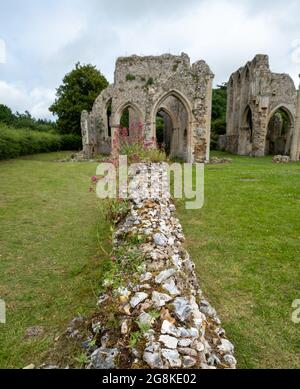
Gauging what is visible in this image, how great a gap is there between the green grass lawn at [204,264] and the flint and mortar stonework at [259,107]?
13766 millimetres

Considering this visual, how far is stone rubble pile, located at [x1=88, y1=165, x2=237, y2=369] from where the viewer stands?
189 cm

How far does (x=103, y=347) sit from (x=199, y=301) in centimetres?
139

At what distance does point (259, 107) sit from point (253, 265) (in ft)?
64.8

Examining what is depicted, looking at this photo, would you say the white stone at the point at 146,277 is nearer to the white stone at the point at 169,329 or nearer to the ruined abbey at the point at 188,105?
the white stone at the point at 169,329

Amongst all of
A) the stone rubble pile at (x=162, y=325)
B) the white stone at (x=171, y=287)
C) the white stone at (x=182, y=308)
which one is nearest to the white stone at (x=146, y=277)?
the stone rubble pile at (x=162, y=325)

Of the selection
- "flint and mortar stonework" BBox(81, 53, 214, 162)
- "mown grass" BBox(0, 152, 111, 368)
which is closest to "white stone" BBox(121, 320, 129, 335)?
"mown grass" BBox(0, 152, 111, 368)

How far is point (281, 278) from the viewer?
3.79 metres

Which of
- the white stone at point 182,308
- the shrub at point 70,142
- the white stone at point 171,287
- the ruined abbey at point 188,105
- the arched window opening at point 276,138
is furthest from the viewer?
the shrub at point 70,142

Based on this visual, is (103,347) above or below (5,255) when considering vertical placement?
above

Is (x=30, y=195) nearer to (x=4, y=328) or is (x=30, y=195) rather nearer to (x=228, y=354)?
(x=4, y=328)

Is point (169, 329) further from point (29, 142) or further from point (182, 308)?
point (29, 142)

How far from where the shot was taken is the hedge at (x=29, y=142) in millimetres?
17688
